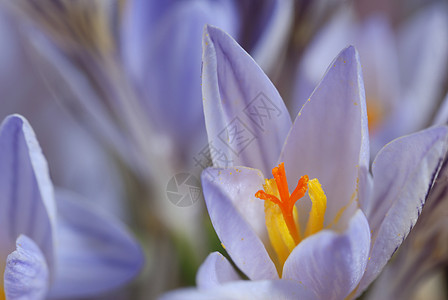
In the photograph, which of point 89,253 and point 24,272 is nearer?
point 24,272

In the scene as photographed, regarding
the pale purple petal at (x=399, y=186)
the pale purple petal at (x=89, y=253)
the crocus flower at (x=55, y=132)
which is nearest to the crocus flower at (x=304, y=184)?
the pale purple petal at (x=399, y=186)

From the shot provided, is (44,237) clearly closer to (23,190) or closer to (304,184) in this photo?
(23,190)

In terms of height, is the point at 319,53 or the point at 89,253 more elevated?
the point at 319,53

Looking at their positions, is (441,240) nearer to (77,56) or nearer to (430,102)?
(430,102)

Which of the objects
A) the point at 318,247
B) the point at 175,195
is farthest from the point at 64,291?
the point at 318,247

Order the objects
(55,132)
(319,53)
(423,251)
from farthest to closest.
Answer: (55,132), (319,53), (423,251)

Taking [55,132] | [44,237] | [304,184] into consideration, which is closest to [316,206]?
[304,184]

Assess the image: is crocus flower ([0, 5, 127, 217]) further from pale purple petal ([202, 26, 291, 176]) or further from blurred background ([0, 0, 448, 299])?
pale purple petal ([202, 26, 291, 176])

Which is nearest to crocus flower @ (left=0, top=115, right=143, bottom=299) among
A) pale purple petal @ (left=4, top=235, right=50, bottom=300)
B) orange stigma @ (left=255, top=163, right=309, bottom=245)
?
pale purple petal @ (left=4, top=235, right=50, bottom=300)
